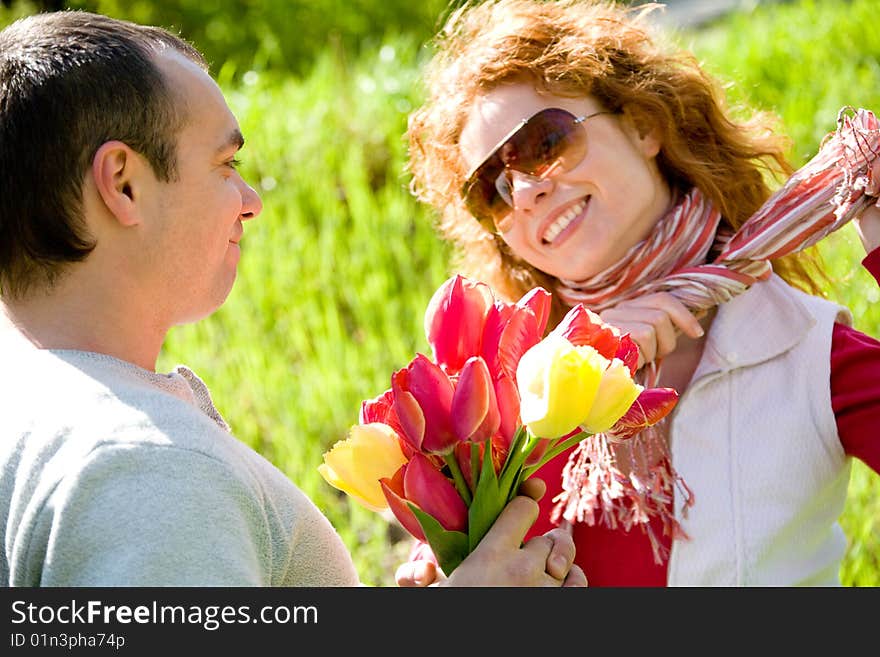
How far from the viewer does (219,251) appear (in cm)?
156

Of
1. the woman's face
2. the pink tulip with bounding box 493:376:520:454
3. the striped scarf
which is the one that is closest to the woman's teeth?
the woman's face

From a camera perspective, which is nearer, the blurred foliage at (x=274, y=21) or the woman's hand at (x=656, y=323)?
the woman's hand at (x=656, y=323)

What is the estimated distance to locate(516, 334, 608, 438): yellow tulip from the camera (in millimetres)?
1288

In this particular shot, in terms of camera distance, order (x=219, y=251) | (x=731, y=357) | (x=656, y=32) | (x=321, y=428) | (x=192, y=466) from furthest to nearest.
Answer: (x=321, y=428), (x=656, y=32), (x=731, y=357), (x=219, y=251), (x=192, y=466)

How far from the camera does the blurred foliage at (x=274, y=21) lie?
851 cm

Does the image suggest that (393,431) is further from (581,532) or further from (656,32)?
(656,32)

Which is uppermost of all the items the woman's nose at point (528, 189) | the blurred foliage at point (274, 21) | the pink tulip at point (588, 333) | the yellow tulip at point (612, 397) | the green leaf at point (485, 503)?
the blurred foliage at point (274, 21)

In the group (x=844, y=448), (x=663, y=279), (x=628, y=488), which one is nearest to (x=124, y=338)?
(x=628, y=488)

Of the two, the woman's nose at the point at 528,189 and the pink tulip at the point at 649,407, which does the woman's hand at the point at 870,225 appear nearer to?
the woman's nose at the point at 528,189

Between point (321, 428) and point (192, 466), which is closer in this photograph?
point (192, 466)

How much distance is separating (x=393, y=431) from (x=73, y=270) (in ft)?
1.56

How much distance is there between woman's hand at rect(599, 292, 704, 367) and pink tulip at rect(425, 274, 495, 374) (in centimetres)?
67

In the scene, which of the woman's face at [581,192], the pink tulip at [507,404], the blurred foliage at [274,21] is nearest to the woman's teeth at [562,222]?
the woman's face at [581,192]
